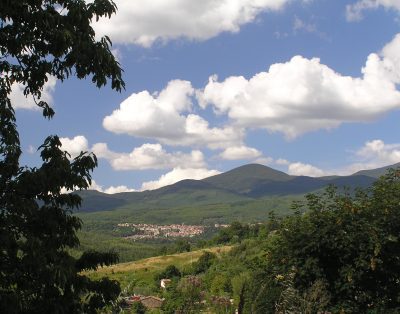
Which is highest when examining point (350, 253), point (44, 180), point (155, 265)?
point (44, 180)

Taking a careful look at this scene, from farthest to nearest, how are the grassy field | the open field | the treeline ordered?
the open field
the grassy field
the treeline

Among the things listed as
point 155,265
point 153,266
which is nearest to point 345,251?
point 153,266

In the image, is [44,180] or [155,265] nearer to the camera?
[44,180]

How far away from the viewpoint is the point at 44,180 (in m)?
5.75

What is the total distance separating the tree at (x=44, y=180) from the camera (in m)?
5.41

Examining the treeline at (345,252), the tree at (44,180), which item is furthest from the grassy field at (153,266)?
the tree at (44,180)

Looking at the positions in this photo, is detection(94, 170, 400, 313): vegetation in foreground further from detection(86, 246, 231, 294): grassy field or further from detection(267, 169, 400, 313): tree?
detection(86, 246, 231, 294): grassy field

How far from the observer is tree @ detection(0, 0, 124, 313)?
17.7ft

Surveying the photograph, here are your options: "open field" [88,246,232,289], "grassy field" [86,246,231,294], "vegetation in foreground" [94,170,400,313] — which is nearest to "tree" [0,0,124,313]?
"vegetation in foreground" [94,170,400,313]

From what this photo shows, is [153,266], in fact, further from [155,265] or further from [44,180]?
Result: [44,180]

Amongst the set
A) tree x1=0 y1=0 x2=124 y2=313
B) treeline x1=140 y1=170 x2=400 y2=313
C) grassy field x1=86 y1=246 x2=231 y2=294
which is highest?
tree x1=0 y1=0 x2=124 y2=313

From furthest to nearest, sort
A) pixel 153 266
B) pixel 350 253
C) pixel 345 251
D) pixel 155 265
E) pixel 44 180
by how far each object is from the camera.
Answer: pixel 155 265
pixel 153 266
pixel 345 251
pixel 350 253
pixel 44 180

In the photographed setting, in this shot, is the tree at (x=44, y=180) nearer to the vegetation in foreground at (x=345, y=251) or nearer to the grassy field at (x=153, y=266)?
the vegetation in foreground at (x=345, y=251)

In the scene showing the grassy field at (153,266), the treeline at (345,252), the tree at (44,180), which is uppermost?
the tree at (44,180)
